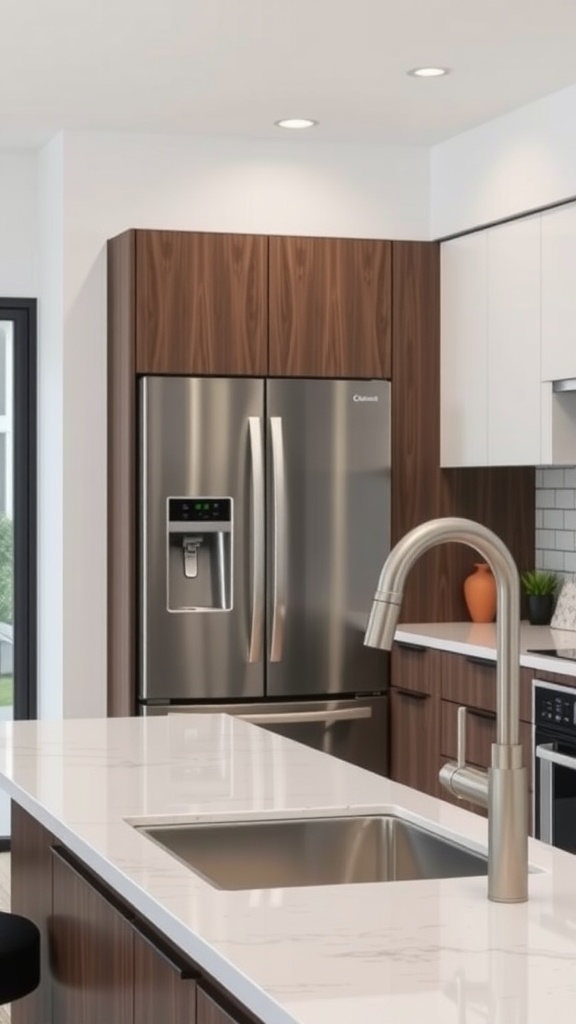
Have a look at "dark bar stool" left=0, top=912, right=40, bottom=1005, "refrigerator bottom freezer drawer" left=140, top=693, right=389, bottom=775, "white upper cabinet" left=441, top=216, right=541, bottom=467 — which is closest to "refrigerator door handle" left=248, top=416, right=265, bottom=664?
"refrigerator bottom freezer drawer" left=140, top=693, right=389, bottom=775

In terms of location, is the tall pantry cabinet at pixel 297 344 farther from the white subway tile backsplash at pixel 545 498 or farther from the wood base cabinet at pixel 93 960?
the wood base cabinet at pixel 93 960

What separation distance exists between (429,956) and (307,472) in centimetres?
381

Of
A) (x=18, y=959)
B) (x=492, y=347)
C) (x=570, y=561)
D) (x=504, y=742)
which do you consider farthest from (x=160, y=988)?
(x=570, y=561)

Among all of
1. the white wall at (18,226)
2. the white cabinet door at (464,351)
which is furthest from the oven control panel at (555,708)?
the white wall at (18,226)

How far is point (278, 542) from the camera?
5.41 m

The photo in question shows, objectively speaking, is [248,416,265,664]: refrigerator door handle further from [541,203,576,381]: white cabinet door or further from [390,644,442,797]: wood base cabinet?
[541,203,576,381]: white cabinet door

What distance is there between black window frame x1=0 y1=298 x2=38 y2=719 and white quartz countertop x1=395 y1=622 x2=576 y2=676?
5.01 feet

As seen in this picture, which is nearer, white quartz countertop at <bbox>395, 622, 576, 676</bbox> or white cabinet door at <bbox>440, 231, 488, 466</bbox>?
white quartz countertop at <bbox>395, 622, 576, 676</bbox>

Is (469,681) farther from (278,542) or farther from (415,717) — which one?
(278,542)

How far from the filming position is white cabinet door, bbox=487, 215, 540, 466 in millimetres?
5156

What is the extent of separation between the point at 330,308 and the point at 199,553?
98 cm

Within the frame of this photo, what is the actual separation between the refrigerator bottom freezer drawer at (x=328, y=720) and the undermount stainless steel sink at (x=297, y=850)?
2830mm

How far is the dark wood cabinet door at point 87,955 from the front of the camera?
2.27 meters

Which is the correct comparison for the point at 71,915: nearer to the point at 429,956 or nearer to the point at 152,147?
the point at 429,956
